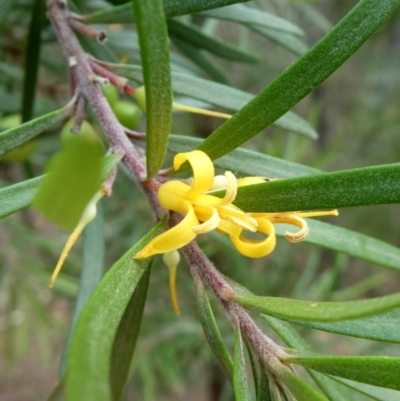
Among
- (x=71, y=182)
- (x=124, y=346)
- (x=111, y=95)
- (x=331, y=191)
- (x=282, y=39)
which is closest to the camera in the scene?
(x=71, y=182)

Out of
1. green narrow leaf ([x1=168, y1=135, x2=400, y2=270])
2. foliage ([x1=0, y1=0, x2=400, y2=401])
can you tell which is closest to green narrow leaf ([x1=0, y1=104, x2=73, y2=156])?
foliage ([x1=0, y1=0, x2=400, y2=401])

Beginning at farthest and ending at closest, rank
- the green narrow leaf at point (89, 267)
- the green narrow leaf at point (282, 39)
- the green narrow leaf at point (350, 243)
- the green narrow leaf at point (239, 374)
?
the green narrow leaf at point (282, 39) < the green narrow leaf at point (89, 267) < the green narrow leaf at point (350, 243) < the green narrow leaf at point (239, 374)

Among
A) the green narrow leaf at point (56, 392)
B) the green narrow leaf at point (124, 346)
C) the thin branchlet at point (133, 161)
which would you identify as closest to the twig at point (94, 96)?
the thin branchlet at point (133, 161)

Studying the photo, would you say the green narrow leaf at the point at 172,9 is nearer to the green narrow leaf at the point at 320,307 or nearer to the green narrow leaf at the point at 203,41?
the green narrow leaf at the point at 203,41

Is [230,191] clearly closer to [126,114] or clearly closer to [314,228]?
[314,228]

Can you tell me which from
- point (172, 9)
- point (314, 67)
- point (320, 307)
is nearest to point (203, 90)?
point (172, 9)

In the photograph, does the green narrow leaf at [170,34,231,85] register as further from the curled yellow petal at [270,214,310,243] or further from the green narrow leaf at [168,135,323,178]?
the curled yellow petal at [270,214,310,243]
